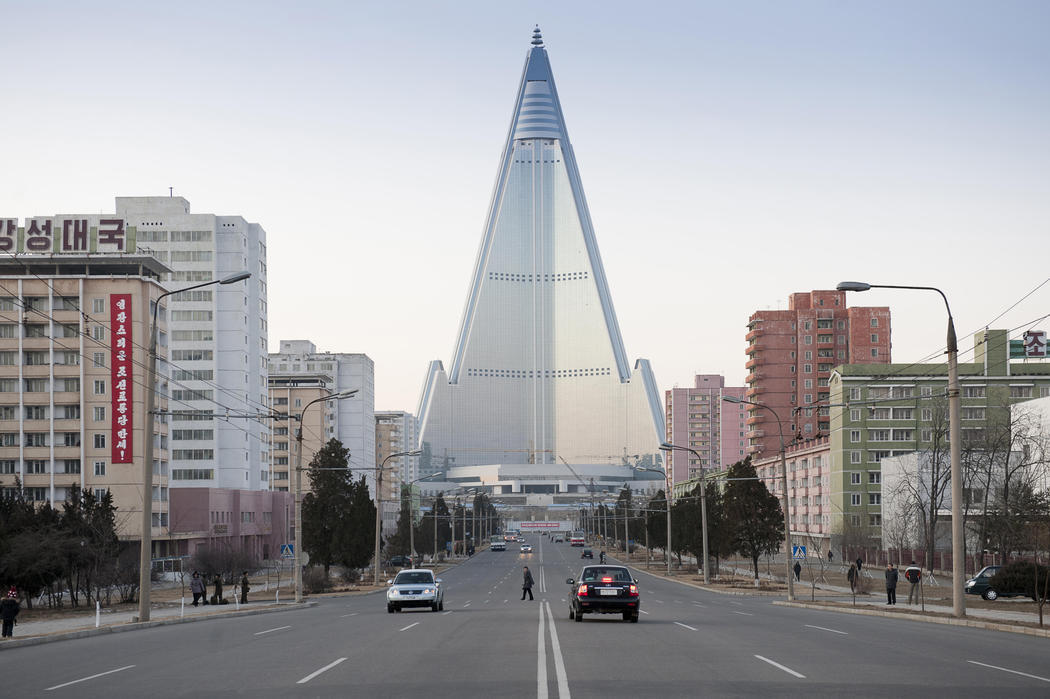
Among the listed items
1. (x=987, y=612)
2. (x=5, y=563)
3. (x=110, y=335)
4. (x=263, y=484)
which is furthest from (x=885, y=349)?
(x=5, y=563)

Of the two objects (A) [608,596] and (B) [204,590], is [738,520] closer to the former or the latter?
(B) [204,590]

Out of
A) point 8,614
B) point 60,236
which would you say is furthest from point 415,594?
point 60,236

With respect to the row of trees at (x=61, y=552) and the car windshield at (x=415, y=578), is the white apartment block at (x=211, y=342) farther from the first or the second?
the car windshield at (x=415, y=578)

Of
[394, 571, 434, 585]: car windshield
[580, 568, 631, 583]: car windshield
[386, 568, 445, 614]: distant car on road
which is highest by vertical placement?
[580, 568, 631, 583]: car windshield

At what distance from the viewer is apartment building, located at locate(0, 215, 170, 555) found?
295 ft

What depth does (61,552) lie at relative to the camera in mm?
46781

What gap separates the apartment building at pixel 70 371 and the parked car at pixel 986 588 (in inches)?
2498

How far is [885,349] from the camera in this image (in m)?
155

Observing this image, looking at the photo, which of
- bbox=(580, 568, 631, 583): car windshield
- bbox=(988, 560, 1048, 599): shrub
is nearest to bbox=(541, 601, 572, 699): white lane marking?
bbox=(580, 568, 631, 583): car windshield

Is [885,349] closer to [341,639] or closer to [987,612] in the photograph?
[987,612]

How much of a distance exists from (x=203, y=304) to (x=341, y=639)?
118m

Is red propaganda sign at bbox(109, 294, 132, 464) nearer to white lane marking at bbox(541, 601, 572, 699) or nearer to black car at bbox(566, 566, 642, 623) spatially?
black car at bbox(566, 566, 642, 623)

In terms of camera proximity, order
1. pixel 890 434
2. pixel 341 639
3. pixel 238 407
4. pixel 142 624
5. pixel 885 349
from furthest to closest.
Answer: pixel 885 349 → pixel 238 407 → pixel 890 434 → pixel 142 624 → pixel 341 639

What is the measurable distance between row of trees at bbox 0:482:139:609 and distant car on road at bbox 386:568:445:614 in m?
14.7
